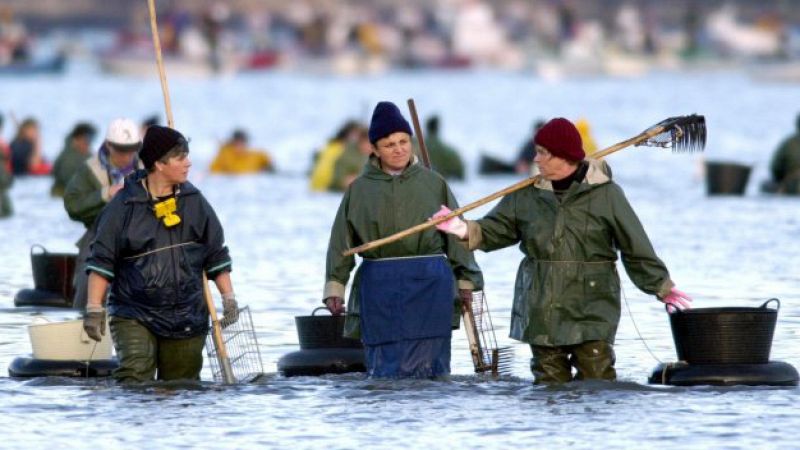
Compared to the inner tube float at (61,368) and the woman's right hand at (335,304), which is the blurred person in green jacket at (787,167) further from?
the woman's right hand at (335,304)

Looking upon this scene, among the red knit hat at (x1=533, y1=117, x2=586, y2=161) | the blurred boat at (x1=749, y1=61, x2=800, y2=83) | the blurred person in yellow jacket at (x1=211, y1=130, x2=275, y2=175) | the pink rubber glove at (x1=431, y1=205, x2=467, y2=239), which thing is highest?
the blurred boat at (x1=749, y1=61, x2=800, y2=83)

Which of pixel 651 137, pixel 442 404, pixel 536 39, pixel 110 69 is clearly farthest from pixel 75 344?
pixel 536 39

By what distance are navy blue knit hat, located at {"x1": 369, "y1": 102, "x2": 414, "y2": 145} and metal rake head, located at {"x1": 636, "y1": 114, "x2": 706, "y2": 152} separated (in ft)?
4.26

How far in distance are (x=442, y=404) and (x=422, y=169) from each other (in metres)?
1.30

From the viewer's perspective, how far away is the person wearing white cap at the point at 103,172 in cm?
1539

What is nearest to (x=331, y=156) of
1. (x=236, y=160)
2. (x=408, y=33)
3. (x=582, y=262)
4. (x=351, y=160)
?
(x=351, y=160)

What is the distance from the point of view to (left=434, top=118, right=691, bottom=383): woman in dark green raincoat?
12391 millimetres

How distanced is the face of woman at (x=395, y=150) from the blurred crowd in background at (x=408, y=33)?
114 m

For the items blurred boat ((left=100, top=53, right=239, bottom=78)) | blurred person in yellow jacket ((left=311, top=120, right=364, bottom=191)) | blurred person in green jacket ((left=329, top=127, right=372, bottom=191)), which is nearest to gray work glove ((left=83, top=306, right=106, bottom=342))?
blurred person in green jacket ((left=329, top=127, right=372, bottom=191))

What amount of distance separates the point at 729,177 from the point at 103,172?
60.2ft

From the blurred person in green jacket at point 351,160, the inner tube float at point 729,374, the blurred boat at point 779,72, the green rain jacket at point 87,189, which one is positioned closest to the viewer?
the inner tube float at point 729,374

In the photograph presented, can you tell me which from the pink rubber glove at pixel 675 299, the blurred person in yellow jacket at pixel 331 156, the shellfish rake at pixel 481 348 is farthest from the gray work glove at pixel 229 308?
the blurred person in yellow jacket at pixel 331 156

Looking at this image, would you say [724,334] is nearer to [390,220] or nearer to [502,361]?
[502,361]

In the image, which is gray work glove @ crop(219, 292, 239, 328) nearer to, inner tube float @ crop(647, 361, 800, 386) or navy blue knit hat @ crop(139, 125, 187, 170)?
navy blue knit hat @ crop(139, 125, 187, 170)
